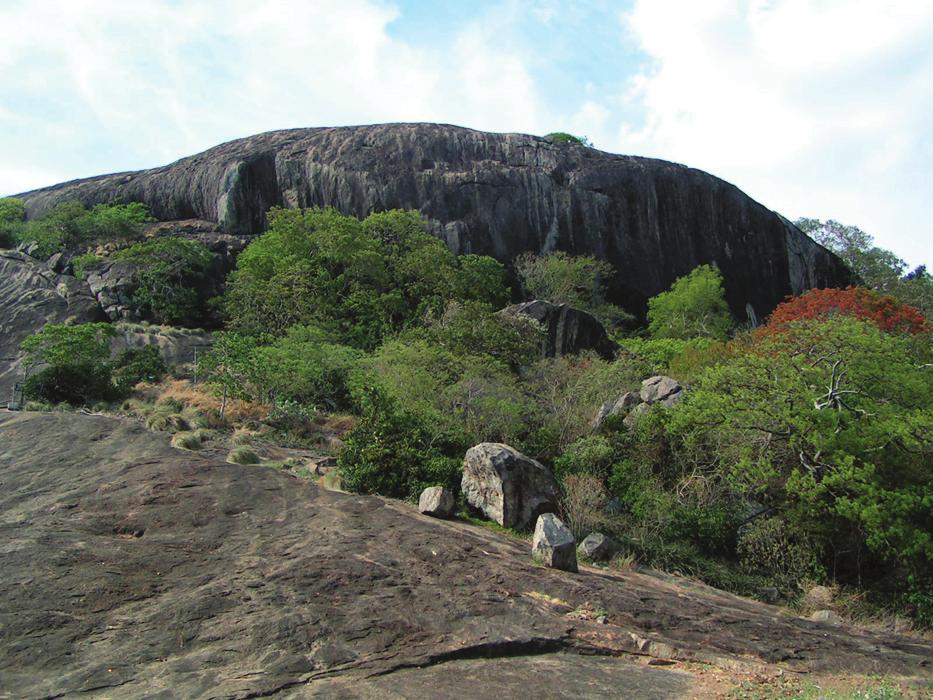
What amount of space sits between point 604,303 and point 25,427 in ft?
107

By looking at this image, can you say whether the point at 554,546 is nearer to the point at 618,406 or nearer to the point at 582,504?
the point at 582,504

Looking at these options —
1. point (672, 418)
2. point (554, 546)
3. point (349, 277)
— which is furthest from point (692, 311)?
point (554, 546)

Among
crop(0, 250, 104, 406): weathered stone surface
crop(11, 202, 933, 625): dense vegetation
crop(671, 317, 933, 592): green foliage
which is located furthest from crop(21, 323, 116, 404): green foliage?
crop(671, 317, 933, 592): green foliage

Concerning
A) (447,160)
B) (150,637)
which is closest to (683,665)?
(150,637)

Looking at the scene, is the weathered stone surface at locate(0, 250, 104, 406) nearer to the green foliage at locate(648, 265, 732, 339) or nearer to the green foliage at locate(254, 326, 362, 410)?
the green foliage at locate(254, 326, 362, 410)

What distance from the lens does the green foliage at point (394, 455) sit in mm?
16188

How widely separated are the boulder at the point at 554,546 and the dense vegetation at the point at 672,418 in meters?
3.94

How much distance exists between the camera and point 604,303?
42031mm

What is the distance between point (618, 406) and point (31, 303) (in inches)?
1125

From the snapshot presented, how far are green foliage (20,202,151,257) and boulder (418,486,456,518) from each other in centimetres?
3271

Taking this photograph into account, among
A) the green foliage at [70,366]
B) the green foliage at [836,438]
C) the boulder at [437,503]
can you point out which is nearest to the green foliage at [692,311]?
the green foliage at [836,438]

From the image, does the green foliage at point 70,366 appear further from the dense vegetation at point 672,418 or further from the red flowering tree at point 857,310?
the red flowering tree at point 857,310

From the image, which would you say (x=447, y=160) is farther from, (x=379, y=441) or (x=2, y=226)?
(x=379, y=441)

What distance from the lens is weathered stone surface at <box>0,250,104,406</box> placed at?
33.4 metres
